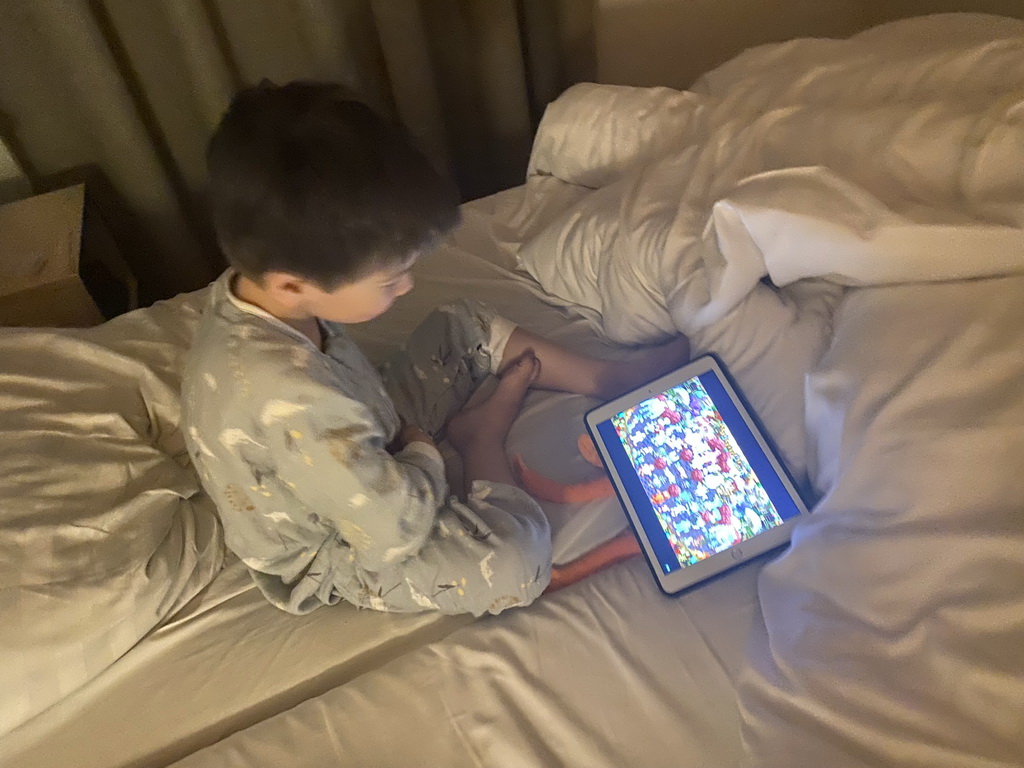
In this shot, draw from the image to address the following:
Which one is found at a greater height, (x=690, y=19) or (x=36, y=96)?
(x=36, y=96)

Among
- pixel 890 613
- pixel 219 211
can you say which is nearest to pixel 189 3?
pixel 219 211

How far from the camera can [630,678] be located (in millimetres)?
783

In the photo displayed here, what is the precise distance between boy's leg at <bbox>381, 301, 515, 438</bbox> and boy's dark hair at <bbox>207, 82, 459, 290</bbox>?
0.33 m

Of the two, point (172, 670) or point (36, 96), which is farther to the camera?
point (36, 96)

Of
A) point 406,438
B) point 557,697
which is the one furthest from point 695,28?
point 557,697

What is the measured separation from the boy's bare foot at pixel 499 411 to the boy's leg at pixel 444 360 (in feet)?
0.11

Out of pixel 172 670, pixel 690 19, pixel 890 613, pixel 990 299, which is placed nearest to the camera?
pixel 890 613

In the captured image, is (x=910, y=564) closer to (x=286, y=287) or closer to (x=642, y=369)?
(x=642, y=369)

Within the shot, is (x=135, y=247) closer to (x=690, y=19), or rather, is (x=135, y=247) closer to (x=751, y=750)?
(x=690, y=19)

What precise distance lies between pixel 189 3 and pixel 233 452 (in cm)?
97

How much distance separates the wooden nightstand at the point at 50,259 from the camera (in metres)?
1.35

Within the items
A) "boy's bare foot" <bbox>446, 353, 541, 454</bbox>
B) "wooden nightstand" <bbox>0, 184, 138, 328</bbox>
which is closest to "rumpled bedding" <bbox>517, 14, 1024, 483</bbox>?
"boy's bare foot" <bbox>446, 353, 541, 454</bbox>

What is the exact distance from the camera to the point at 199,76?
1.44 metres

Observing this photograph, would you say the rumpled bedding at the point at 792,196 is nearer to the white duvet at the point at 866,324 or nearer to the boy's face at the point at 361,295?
the white duvet at the point at 866,324
